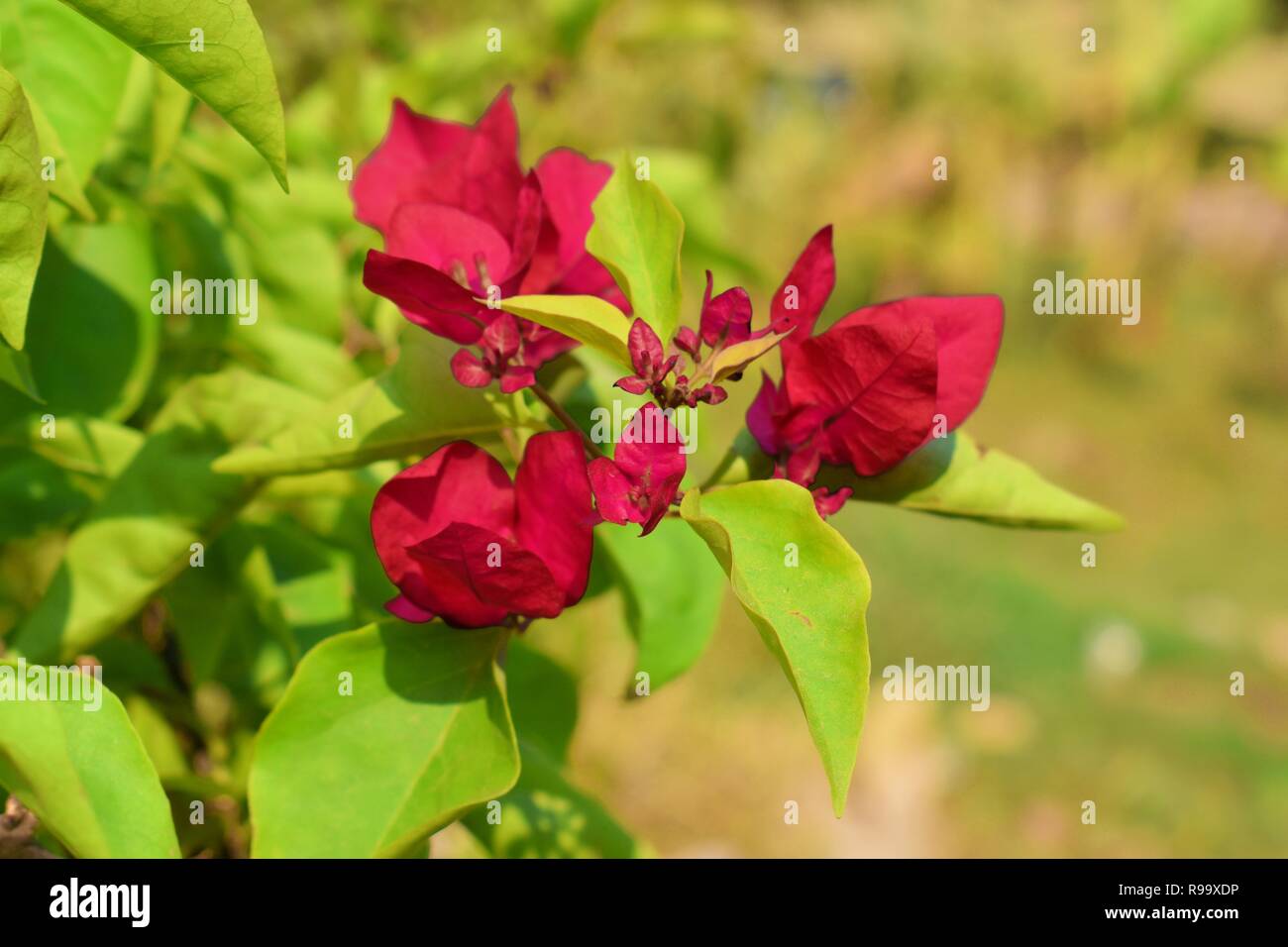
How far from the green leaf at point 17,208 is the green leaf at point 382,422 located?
0.33ft

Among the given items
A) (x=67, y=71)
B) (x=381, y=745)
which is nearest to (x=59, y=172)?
(x=67, y=71)

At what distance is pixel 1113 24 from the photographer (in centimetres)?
531

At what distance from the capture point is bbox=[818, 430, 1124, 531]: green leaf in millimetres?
521

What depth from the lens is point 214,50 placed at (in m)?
0.42

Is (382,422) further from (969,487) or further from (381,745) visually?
(969,487)

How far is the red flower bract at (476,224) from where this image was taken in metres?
0.47

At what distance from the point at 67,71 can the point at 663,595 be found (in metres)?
0.39

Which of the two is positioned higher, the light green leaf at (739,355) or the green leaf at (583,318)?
the green leaf at (583,318)

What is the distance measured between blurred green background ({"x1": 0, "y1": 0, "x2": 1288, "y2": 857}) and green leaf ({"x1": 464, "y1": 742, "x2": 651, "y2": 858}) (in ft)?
0.51

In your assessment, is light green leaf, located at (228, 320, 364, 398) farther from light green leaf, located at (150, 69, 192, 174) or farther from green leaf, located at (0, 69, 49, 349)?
green leaf, located at (0, 69, 49, 349)

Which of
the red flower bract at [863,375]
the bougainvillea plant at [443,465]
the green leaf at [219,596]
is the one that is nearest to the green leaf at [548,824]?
the bougainvillea plant at [443,465]

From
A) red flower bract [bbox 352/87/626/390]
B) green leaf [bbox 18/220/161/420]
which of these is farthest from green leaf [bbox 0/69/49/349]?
green leaf [bbox 18/220/161/420]

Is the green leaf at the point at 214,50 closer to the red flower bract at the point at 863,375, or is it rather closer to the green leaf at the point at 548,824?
the red flower bract at the point at 863,375
